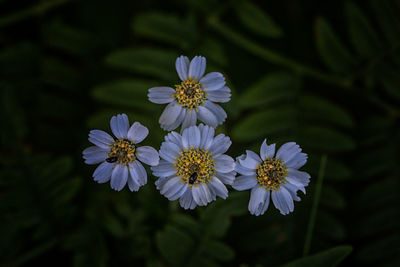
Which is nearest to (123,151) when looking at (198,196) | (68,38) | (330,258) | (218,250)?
(198,196)

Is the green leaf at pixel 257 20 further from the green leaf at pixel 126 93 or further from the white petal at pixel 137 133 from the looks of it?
the white petal at pixel 137 133

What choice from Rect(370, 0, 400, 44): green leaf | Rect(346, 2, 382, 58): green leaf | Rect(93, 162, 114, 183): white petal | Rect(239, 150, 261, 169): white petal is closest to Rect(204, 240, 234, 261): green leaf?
Rect(239, 150, 261, 169): white petal

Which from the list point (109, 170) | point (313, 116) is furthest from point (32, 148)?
point (313, 116)

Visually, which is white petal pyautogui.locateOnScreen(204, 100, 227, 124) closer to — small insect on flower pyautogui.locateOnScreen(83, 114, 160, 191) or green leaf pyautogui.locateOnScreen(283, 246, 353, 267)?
small insect on flower pyautogui.locateOnScreen(83, 114, 160, 191)

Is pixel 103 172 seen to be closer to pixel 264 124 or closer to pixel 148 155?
pixel 148 155

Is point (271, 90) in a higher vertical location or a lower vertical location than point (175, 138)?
higher

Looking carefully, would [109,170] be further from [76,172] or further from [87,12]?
[87,12]

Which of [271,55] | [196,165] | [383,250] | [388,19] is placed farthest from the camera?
[271,55]
